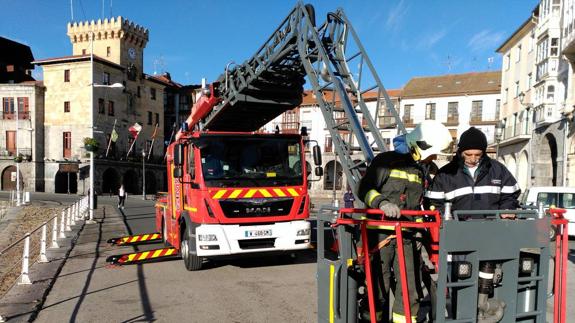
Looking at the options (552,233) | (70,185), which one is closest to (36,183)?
(70,185)

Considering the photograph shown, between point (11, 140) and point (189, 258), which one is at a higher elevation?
point (11, 140)

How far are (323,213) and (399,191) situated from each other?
719 mm

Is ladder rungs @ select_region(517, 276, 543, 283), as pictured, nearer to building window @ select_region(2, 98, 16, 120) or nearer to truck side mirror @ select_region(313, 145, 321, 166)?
truck side mirror @ select_region(313, 145, 321, 166)

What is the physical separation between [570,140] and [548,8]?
9.73 meters

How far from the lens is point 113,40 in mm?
56375

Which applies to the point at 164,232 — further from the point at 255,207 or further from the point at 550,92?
the point at 550,92

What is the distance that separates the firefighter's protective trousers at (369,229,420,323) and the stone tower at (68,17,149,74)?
188 ft

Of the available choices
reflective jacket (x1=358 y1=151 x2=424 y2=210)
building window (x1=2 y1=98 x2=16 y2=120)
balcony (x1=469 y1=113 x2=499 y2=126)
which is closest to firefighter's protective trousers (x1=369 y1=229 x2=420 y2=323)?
reflective jacket (x1=358 y1=151 x2=424 y2=210)

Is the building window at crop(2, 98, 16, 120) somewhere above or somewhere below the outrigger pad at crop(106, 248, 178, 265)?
above

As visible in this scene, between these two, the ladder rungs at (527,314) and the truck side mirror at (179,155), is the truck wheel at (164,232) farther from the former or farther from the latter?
the ladder rungs at (527,314)

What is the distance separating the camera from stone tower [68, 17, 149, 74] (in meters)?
55.9

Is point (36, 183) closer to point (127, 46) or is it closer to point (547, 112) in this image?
point (127, 46)

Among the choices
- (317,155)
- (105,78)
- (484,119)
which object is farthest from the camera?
(105,78)

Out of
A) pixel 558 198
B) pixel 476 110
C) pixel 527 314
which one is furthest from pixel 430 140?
pixel 476 110
